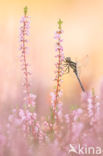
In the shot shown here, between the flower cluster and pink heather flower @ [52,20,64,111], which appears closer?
the flower cluster

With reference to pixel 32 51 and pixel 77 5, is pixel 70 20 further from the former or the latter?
pixel 32 51

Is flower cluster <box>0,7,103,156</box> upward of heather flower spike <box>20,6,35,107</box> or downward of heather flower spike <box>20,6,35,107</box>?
downward

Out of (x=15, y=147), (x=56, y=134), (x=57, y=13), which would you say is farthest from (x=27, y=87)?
(x=57, y=13)

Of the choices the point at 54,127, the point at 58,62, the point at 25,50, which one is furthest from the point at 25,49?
the point at 54,127

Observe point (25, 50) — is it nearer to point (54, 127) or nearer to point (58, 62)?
point (58, 62)

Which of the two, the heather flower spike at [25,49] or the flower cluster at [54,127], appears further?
the heather flower spike at [25,49]

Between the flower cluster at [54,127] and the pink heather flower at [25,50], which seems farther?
the pink heather flower at [25,50]

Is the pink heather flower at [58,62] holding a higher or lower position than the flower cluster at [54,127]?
higher

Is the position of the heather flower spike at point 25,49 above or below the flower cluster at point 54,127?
above

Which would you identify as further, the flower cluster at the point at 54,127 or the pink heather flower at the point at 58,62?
the pink heather flower at the point at 58,62

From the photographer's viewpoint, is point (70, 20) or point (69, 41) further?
point (70, 20)

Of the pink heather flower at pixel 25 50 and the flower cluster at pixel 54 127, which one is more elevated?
the pink heather flower at pixel 25 50
